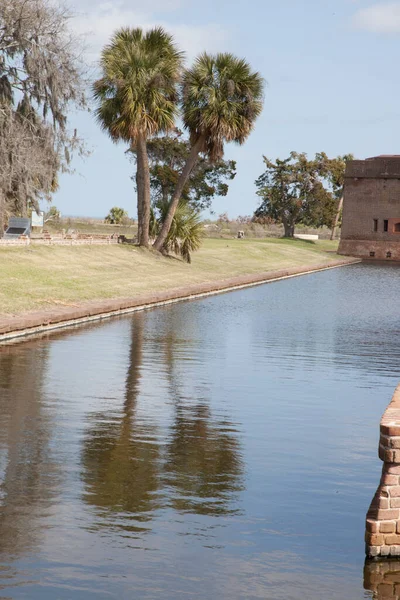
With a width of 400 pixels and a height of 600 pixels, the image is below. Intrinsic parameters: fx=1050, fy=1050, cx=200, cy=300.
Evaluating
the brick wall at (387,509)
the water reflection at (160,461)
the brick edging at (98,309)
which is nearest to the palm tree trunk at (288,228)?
the brick edging at (98,309)

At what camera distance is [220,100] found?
43938mm

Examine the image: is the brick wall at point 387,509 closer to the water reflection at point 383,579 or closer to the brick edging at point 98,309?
the water reflection at point 383,579

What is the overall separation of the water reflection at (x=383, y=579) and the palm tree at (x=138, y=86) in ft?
117

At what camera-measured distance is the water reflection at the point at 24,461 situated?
7.17 m

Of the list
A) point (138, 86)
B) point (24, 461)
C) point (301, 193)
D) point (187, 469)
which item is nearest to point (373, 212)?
point (301, 193)

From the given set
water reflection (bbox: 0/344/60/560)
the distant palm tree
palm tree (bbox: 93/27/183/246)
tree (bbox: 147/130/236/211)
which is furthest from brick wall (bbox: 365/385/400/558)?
tree (bbox: 147/130/236/211)

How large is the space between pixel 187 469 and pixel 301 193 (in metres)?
84.7

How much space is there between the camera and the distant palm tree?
45438 millimetres

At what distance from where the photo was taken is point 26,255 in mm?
33156

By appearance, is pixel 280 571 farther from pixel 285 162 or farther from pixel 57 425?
pixel 285 162

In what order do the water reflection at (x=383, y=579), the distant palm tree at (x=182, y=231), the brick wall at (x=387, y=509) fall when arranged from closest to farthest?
the water reflection at (x=383, y=579)
the brick wall at (x=387, y=509)
the distant palm tree at (x=182, y=231)

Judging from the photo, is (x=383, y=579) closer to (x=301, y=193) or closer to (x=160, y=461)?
(x=160, y=461)

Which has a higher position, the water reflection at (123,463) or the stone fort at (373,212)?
the stone fort at (373,212)

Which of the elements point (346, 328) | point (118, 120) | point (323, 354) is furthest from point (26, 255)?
point (323, 354)
